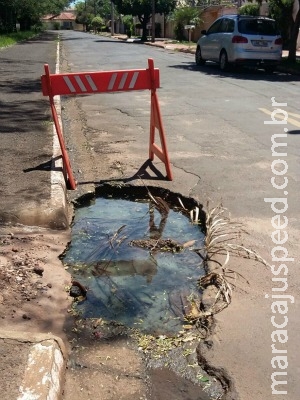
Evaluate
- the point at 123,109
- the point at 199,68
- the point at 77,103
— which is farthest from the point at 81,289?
the point at 199,68

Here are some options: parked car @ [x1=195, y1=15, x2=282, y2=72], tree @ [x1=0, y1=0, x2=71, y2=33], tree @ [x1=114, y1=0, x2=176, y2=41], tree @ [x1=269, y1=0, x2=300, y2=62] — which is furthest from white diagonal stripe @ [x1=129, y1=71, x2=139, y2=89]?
tree @ [x1=114, y1=0, x2=176, y2=41]

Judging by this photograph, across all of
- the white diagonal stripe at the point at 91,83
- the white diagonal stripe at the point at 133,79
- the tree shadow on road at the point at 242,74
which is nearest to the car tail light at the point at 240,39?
the tree shadow on road at the point at 242,74

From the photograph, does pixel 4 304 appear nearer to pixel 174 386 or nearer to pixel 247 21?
pixel 174 386

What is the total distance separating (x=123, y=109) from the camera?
37.9ft

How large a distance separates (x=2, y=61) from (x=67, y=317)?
22.2 meters

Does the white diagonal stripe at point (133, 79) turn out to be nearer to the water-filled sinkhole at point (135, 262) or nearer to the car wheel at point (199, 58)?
the water-filled sinkhole at point (135, 262)

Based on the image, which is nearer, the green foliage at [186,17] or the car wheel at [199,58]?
the car wheel at [199,58]

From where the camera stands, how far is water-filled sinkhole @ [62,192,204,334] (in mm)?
3705

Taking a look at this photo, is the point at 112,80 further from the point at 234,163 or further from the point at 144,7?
the point at 144,7

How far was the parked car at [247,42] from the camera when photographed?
17.5 metres

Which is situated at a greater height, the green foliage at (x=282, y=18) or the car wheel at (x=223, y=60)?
the green foliage at (x=282, y=18)

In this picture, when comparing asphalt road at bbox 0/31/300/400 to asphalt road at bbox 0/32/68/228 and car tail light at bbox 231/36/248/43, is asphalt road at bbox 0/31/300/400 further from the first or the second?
car tail light at bbox 231/36/248/43

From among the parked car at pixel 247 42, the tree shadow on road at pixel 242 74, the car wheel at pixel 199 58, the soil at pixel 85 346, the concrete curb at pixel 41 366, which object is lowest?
the soil at pixel 85 346

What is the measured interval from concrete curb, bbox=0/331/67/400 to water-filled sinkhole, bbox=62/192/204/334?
25.4 inches
